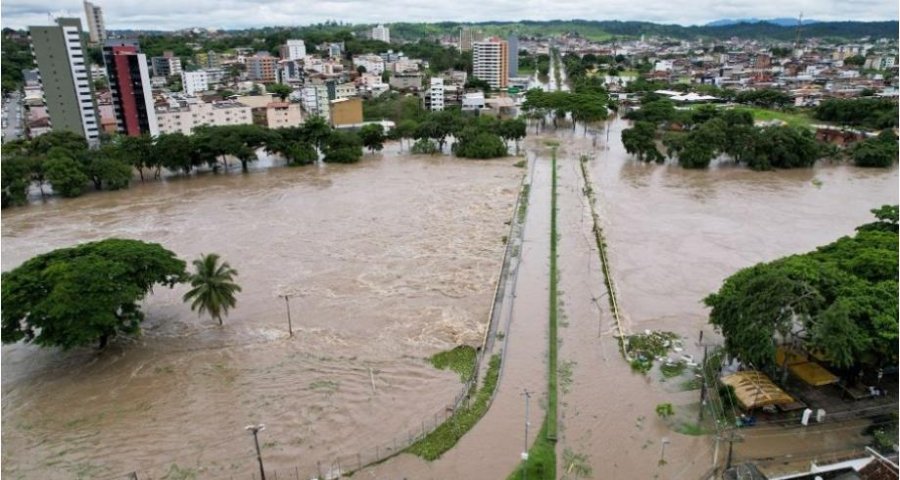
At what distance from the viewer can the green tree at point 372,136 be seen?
4188cm

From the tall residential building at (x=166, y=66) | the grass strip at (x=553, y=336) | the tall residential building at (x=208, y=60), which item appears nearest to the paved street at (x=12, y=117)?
the tall residential building at (x=166, y=66)

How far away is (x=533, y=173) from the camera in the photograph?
3709 cm

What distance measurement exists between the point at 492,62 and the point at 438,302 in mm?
69196

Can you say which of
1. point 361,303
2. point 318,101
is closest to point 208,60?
point 318,101

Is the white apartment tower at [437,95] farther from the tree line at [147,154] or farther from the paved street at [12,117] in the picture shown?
the paved street at [12,117]

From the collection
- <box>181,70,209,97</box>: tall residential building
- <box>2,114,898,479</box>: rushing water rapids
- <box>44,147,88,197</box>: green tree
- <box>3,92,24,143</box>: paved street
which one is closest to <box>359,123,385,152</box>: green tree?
<box>2,114,898,479</box>: rushing water rapids

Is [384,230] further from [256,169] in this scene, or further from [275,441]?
[256,169]

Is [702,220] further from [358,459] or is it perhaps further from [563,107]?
[563,107]

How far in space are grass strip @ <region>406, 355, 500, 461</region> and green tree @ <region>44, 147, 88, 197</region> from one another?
27.7m

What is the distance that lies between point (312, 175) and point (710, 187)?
23353 millimetres

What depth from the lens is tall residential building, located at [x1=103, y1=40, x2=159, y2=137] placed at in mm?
42594

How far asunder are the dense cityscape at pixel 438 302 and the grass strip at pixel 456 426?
64 mm

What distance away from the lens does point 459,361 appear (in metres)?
15.1

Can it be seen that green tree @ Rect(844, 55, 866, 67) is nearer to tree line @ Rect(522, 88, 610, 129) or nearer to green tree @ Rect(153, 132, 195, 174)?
tree line @ Rect(522, 88, 610, 129)
